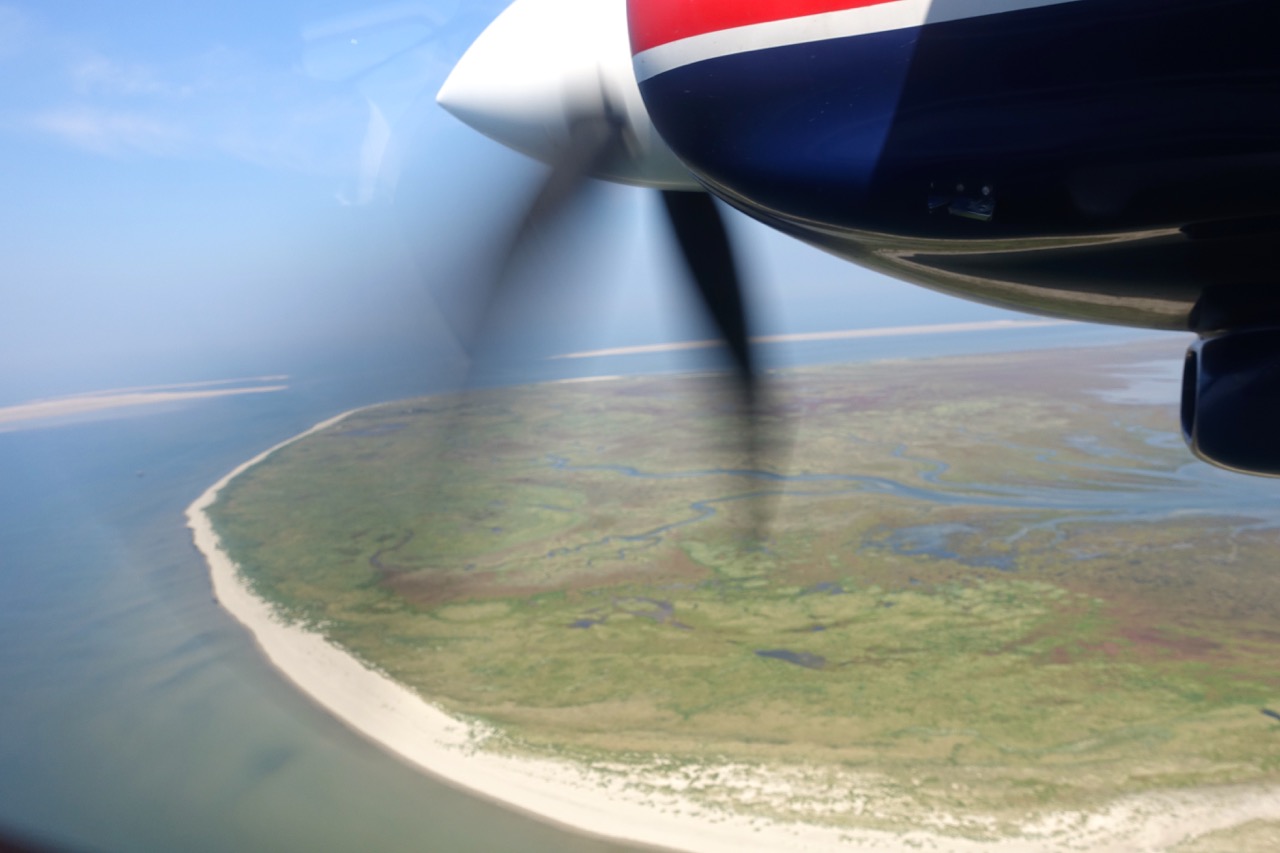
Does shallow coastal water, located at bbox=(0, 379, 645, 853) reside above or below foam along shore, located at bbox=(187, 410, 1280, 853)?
below

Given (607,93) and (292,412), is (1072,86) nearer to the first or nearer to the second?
(607,93)

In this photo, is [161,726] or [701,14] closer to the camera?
[701,14]

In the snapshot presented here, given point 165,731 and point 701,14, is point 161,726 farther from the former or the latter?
point 701,14

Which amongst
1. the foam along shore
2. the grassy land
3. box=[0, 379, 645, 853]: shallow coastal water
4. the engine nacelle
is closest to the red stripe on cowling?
the engine nacelle

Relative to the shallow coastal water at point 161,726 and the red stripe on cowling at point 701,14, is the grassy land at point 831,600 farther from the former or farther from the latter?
the shallow coastal water at point 161,726

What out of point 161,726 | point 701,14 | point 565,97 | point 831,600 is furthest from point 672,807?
point 701,14

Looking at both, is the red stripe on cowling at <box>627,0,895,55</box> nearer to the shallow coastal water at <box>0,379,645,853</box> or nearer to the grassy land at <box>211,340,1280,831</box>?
the grassy land at <box>211,340,1280,831</box>
